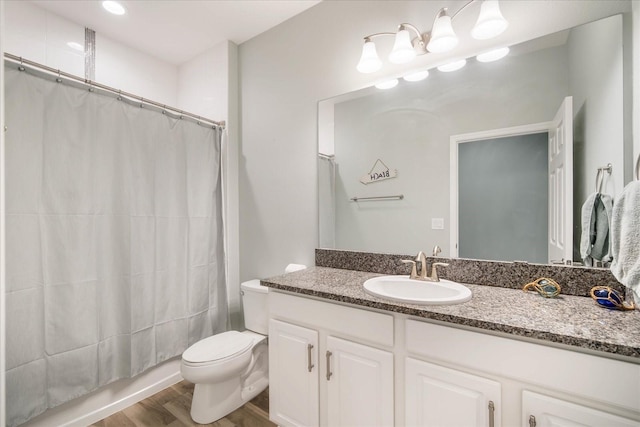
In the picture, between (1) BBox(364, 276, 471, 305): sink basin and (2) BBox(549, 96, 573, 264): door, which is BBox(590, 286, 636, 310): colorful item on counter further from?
(1) BBox(364, 276, 471, 305): sink basin

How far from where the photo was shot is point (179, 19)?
6.69 ft

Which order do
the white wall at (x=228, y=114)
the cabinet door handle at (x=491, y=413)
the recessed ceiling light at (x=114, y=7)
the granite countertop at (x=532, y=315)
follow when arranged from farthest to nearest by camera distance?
the white wall at (x=228, y=114) → the recessed ceiling light at (x=114, y=7) → the cabinet door handle at (x=491, y=413) → the granite countertop at (x=532, y=315)

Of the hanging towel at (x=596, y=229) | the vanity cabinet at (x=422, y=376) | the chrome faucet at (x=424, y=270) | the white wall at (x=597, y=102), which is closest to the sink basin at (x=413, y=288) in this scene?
the chrome faucet at (x=424, y=270)

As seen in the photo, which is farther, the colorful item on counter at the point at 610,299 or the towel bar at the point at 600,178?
the towel bar at the point at 600,178

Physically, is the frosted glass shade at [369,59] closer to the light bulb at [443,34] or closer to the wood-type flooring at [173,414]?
the light bulb at [443,34]

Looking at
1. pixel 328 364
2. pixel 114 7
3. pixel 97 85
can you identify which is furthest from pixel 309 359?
pixel 114 7

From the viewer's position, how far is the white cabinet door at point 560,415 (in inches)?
31.2

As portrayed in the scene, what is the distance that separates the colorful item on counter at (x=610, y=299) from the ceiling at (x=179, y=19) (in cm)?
216

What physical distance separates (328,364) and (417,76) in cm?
155

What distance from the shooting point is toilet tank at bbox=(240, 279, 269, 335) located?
1993 mm

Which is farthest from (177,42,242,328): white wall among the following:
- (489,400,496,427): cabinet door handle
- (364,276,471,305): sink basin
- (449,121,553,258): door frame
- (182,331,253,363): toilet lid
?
(489,400,496,427): cabinet door handle

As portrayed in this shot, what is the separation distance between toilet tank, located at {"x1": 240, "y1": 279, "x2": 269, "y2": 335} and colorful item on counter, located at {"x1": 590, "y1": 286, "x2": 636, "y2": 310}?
167 cm

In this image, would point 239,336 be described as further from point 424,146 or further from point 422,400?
point 424,146

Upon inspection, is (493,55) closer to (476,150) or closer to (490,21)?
(490,21)
